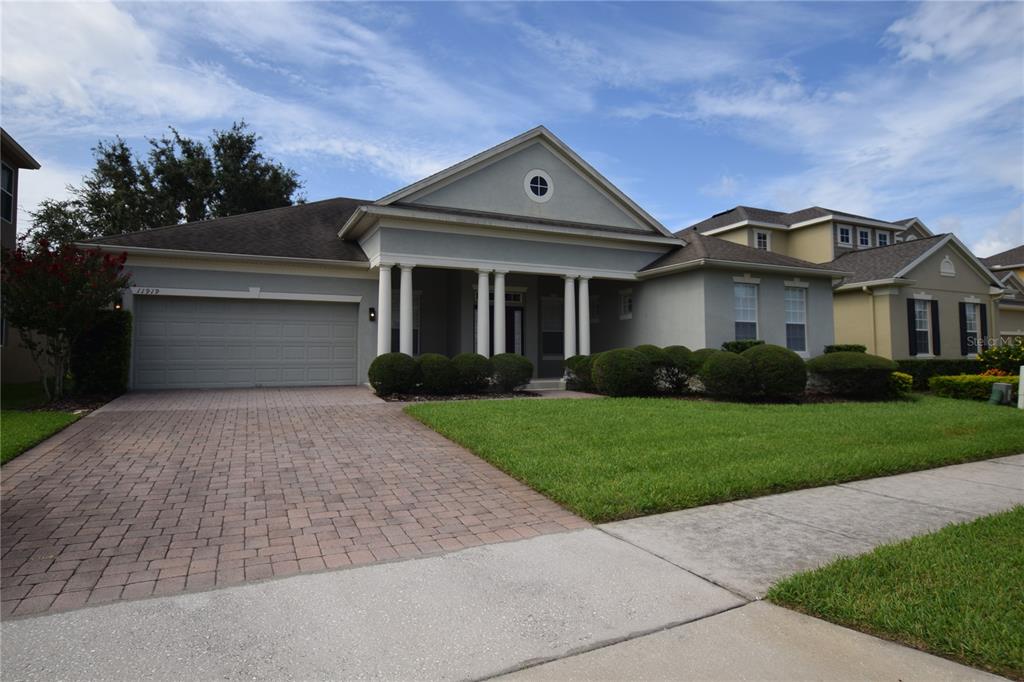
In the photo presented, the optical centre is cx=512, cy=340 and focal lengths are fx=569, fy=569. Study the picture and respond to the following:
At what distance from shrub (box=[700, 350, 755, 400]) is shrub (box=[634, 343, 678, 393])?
0.93 meters

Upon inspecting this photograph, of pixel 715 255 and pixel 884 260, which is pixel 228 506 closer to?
pixel 715 255

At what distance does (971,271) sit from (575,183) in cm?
1747

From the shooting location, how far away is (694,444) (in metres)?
7.73

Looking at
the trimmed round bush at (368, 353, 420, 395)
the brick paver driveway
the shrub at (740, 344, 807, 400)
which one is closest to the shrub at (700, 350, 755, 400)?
the shrub at (740, 344, 807, 400)

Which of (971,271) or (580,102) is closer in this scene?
(580,102)

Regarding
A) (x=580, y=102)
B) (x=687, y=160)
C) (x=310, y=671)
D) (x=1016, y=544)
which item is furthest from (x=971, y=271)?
(x=310, y=671)

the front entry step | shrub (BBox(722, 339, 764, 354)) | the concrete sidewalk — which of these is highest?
shrub (BBox(722, 339, 764, 354))

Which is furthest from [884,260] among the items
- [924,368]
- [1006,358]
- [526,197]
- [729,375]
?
[526,197]

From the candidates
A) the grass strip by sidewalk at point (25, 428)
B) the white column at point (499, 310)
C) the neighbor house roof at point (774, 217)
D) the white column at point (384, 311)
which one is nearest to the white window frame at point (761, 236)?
the neighbor house roof at point (774, 217)

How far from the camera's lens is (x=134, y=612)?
3.27m

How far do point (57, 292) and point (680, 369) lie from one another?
1322cm

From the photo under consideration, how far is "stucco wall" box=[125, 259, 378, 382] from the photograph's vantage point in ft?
46.3

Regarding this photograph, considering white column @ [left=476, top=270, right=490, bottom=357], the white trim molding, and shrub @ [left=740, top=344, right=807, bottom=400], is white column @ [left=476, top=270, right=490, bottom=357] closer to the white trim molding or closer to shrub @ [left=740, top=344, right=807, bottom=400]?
the white trim molding

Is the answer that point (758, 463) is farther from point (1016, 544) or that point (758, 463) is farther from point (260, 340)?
point (260, 340)
